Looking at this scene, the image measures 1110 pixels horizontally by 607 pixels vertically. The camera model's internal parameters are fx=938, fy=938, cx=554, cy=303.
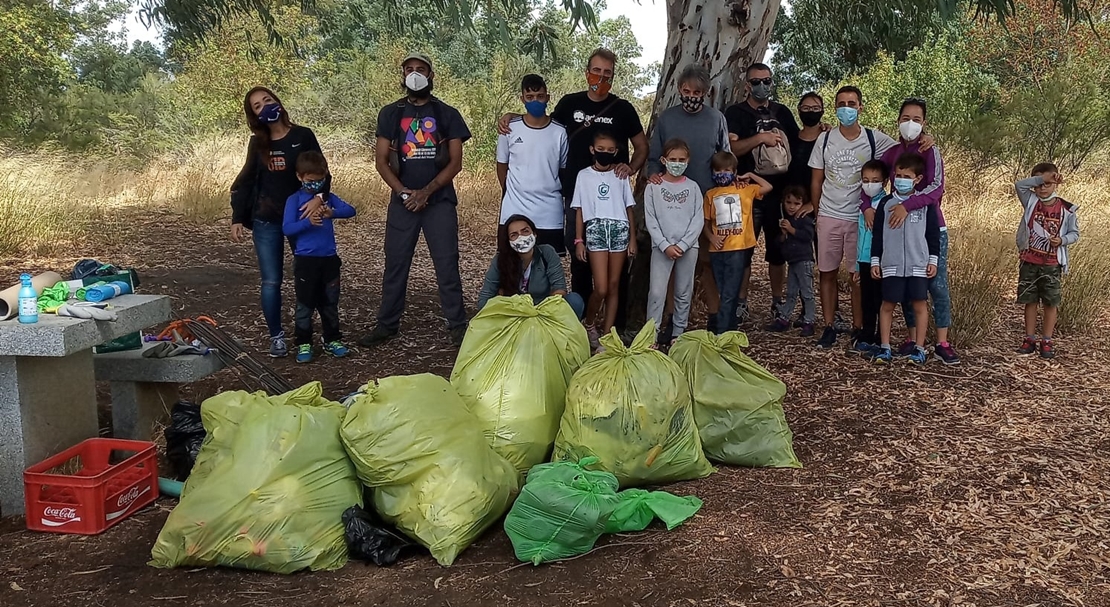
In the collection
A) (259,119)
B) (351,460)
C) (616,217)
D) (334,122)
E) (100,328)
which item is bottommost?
(351,460)

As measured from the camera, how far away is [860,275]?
19.6 feet

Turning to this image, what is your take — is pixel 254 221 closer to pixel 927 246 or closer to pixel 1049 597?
pixel 927 246

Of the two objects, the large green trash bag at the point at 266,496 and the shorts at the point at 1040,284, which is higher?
the shorts at the point at 1040,284

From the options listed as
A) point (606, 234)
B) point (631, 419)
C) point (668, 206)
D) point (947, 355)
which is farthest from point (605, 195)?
point (947, 355)

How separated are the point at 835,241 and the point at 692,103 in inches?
50.1

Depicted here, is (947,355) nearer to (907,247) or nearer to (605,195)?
(907,247)

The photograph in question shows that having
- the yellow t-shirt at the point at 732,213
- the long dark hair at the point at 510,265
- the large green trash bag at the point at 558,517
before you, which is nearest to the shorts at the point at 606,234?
the long dark hair at the point at 510,265

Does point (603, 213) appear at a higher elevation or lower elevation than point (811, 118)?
lower

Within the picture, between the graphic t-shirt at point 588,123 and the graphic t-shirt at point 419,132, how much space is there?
0.71 m

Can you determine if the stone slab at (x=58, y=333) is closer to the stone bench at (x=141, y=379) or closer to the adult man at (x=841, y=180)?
the stone bench at (x=141, y=379)

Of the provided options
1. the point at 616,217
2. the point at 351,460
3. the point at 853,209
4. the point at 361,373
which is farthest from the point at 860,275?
the point at 351,460

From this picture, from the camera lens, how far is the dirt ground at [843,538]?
3229 mm

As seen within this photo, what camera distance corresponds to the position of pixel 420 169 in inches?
245

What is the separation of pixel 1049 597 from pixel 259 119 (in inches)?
192
